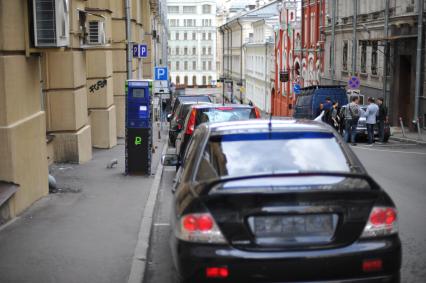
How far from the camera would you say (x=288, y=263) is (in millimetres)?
4598

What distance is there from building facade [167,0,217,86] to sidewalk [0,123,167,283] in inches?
4079

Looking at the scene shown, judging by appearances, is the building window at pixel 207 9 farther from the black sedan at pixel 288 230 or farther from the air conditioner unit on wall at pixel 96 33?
the black sedan at pixel 288 230

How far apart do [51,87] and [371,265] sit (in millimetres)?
11007

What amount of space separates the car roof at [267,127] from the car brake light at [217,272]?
145cm

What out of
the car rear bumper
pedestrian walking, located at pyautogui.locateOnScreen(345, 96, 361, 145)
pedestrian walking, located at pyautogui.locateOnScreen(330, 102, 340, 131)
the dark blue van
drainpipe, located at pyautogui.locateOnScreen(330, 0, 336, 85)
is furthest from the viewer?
drainpipe, located at pyautogui.locateOnScreen(330, 0, 336, 85)

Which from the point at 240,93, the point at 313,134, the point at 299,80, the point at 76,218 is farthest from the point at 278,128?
the point at 240,93

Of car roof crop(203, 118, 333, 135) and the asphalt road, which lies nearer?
car roof crop(203, 118, 333, 135)

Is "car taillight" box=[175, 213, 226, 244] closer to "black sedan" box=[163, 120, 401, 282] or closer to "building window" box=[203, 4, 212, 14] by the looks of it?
"black sedan" box=[163, 120, 401, 282]

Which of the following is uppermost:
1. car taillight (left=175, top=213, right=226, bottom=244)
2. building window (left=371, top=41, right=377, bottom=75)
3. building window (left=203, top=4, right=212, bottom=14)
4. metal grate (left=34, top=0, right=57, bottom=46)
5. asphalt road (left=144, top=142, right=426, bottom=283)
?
building window (left=203, top=4, right=212, bottom=14)

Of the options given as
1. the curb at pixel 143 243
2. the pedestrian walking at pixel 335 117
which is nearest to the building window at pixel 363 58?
the pedestrian walking at pixel 335 117

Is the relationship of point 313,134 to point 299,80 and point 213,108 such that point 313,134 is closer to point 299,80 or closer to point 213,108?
point 213,108

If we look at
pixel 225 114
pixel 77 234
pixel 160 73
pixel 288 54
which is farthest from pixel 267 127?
pixel 288 54

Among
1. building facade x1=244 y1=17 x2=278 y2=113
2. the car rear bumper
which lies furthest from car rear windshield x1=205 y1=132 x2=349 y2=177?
building facade x1=244 y1=17 x2=278 y2=113

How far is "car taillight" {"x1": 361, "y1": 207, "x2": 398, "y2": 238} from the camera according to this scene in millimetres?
4738
